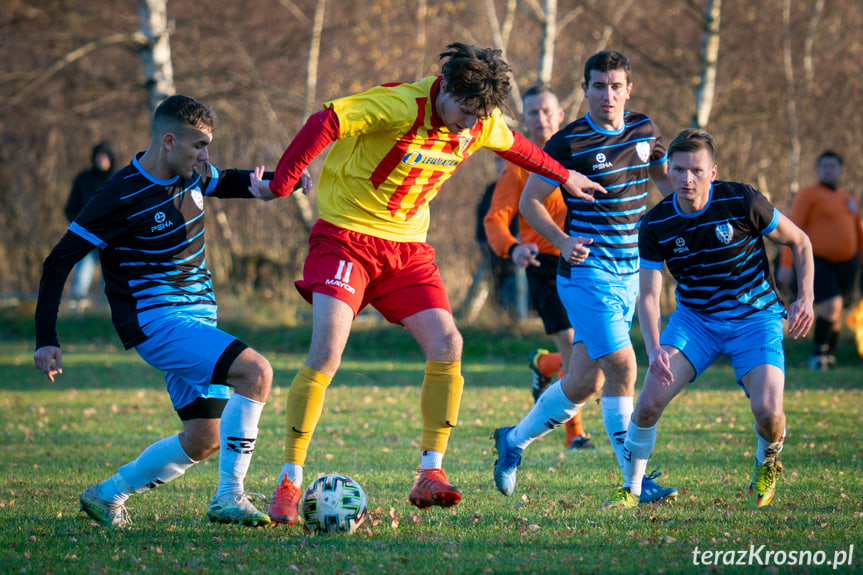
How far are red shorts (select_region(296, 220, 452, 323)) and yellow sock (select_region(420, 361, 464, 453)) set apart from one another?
305 mm

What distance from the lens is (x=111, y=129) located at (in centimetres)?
2214

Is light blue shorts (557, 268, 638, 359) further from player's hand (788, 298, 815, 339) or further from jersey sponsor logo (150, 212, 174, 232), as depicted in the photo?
jersey sponsor logo (150, 212, 174, 232)

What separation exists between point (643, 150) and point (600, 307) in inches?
38.3

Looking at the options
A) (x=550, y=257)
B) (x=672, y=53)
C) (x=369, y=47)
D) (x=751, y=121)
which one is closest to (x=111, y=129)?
(x=369, y=47)

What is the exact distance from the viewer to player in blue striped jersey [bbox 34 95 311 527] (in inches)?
165

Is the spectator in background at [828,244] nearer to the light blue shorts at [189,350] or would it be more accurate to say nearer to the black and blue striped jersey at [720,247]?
the black and blue striped jersey at [720,247]

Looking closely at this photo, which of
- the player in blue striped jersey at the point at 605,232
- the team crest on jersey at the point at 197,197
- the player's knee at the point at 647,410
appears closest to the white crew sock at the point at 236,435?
the team crest on jersey at the point at 197,197

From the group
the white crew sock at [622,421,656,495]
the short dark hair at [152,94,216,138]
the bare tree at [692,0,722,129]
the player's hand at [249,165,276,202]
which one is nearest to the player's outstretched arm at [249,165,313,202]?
the player's hand at [249,165,276,202]

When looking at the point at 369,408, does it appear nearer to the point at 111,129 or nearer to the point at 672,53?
the point at 672,53

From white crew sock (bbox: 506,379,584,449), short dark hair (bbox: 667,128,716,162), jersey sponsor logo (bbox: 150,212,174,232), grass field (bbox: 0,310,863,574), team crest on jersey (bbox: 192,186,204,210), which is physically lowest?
grass field (bbox: 0,310,863,574)

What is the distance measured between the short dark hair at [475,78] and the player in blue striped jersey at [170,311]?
1.13 m

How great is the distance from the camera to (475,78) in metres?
4.16

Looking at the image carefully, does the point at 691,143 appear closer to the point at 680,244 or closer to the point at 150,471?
the point at 680,244

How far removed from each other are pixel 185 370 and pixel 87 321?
12169 millimetres
